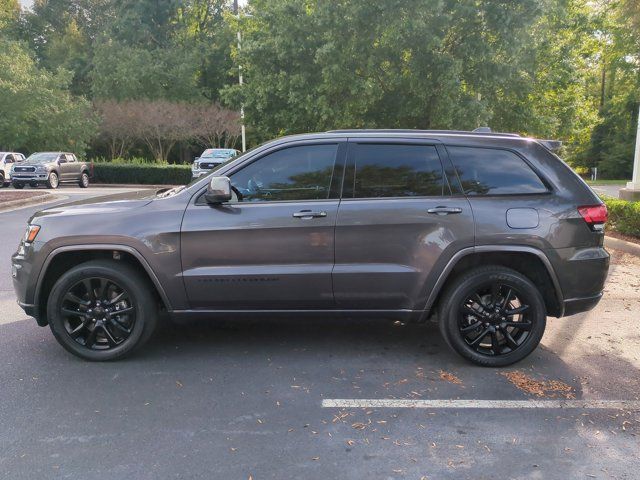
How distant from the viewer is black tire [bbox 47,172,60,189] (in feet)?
76.4

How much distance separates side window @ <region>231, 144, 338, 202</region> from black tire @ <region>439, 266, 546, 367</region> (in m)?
1.40

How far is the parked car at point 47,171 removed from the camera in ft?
75.6

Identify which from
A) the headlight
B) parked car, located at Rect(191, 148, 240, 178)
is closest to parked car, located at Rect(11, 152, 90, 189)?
parked car, located at Rect(191, 148, 240, 178)

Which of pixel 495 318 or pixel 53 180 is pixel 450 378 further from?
pixel 53 180

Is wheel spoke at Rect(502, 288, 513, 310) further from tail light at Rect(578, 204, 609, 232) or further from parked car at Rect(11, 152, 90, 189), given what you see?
parked car at Rect(11, 152, 90, 189)

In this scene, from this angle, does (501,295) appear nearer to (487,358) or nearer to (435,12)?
(487,358)

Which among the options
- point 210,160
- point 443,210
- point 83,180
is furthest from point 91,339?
point 83,180

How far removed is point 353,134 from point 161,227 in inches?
67.4

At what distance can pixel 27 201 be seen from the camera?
16734 mm

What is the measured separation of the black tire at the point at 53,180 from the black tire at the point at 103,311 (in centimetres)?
2112

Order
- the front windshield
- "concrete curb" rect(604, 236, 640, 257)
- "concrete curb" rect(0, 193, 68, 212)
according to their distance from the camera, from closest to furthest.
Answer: "concrete curb" rect(604, 236, 640, 257) → "concrete curb" rect(0, 193, 68, 212) → the front windshield

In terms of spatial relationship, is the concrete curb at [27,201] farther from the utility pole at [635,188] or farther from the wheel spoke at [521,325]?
the utility pole at [635,188]

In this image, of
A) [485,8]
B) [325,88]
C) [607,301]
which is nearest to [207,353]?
[607,301]

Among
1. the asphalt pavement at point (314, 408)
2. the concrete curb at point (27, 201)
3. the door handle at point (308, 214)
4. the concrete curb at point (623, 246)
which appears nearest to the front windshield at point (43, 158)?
the concrete curb at point (27, 201)
